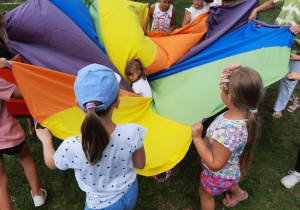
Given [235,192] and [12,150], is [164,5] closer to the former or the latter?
[235,192]

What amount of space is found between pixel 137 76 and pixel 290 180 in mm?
1840

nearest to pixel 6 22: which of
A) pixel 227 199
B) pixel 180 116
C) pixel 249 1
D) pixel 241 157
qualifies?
pixel 180 116

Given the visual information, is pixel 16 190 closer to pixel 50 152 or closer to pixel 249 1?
pixel 50 152

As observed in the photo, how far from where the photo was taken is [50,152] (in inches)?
52.2

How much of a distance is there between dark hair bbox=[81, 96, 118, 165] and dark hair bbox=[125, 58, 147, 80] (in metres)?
1.41

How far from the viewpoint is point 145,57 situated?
8.82 feet

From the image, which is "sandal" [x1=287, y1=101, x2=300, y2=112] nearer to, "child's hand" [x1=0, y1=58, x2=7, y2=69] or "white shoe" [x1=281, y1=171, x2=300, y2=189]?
"white shoe" [x1=281, y1=171, x2=300, y2=189]

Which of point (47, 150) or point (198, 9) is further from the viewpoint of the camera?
point (198, 9)

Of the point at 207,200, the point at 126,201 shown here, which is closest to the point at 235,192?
the point at 207,200

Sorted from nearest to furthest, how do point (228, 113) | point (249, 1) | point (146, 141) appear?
point (228, 113), point (146, 141), point (249, 1)

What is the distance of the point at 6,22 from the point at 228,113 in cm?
188

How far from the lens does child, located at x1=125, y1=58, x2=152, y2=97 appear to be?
2508mm

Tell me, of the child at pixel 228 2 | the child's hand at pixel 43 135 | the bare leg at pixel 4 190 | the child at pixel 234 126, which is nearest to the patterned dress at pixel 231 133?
the child at pixel 234 126

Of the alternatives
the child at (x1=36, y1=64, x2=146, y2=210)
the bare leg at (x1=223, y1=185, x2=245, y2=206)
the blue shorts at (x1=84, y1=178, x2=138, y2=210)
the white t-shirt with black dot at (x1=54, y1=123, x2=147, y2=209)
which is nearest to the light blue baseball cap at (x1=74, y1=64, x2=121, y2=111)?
the child at (x1=36, y1=64, x2=146, y2=210)
